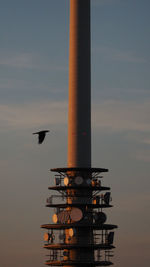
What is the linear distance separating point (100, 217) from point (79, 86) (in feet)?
78.5

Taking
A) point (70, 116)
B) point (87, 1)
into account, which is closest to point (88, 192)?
point (70, 116)

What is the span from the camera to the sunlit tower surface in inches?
6102

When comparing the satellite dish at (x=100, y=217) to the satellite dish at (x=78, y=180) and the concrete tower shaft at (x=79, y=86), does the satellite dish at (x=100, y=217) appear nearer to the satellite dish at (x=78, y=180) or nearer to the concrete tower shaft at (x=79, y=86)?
the satellite dish at (x=78, y=180)

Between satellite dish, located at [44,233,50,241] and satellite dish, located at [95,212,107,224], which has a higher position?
satellite dish, located at [95,212,107,224]

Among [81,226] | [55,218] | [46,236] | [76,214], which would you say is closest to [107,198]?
[76,214]

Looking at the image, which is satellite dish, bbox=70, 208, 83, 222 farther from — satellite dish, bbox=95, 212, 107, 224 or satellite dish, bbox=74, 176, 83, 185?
satellite dish, bbox=74, 176, 83, 185

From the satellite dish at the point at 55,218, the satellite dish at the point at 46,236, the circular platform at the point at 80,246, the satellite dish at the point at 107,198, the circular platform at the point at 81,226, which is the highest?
the satellite dish at the point at 107,198

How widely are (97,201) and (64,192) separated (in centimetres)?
630

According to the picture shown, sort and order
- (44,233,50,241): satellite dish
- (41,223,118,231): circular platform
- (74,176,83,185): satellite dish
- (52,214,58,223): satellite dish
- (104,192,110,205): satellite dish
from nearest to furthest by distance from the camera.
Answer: (41,223,118,231): circular platform < (52,214,58,223): satellite dish < (74,176,83,185): satellite dish < (44,233,50,241): satellite dish < (104,192,110,205): satellite dish

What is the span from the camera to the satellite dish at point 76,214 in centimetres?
15438

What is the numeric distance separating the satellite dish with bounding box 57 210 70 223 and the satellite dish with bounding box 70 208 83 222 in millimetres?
1012

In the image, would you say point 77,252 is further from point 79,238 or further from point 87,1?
point 87,1

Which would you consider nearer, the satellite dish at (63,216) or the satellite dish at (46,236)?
the satellite dish at (63,216)

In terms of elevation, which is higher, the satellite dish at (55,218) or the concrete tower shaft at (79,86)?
the concrete tower shaft at (79,86)
